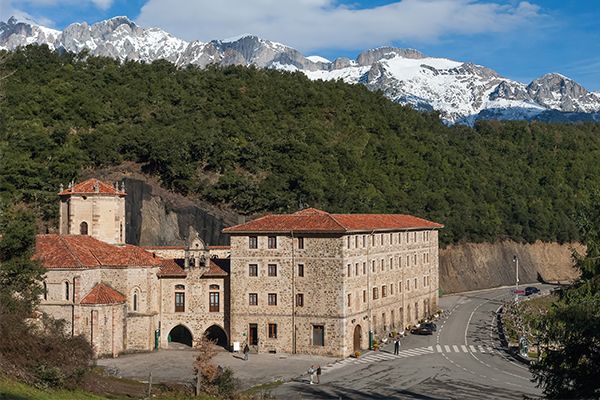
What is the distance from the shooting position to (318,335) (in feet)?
184

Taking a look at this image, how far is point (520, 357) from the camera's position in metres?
56.1

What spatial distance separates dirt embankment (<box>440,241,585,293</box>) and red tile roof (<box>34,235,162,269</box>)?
51.3 m

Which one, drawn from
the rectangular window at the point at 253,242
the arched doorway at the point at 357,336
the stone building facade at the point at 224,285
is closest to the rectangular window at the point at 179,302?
the stone building facade at the point at 224,285

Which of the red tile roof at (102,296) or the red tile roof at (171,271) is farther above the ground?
the red tile roof at (171,271)

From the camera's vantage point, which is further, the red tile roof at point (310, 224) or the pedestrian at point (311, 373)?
the red tile roof at point (310, 224)

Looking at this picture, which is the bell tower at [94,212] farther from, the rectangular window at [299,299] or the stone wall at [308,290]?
the rectangular window at [299,299]

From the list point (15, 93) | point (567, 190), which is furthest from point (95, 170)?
point (567, 190)

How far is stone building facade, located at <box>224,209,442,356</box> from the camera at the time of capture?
5550 centimetres

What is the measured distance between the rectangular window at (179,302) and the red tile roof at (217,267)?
7.68 ft

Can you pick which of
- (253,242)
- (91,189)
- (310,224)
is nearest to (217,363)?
(253,242)

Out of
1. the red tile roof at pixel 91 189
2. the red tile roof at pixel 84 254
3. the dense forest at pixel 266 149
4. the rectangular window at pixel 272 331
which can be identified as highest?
the dense forest at pixel 266 149

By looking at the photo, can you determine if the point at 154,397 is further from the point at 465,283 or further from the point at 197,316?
the point at 465,283

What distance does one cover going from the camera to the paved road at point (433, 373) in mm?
44312

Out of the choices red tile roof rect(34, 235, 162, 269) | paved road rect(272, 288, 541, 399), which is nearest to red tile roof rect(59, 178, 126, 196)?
red tile roof rect(34, 235, 162, 269)
